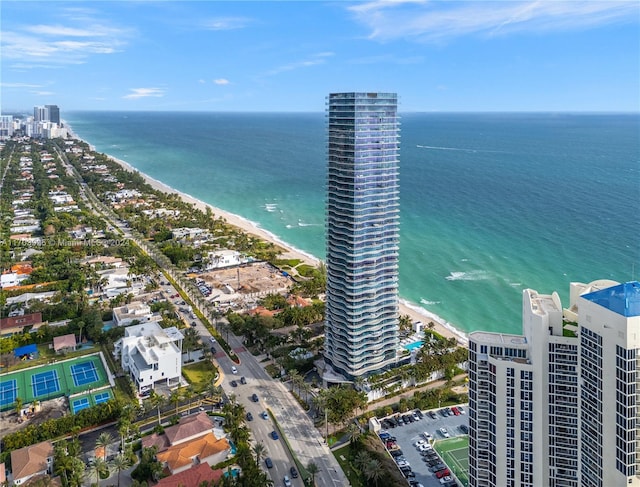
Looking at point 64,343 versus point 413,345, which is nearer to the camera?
point 413,345

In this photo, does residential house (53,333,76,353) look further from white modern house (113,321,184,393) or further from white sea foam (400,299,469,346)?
white sea foam (400,299,469,346)

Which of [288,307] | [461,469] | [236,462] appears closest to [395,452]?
[461,469]

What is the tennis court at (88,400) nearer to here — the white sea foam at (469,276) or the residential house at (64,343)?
the residential house at (64,343)

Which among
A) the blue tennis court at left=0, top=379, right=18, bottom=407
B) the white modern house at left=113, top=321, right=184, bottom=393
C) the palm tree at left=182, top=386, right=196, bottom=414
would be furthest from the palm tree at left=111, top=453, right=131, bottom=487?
the blue tennis court at left=0, top=379, right=18, bottom=407

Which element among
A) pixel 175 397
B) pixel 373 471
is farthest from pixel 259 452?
pixel 175 397

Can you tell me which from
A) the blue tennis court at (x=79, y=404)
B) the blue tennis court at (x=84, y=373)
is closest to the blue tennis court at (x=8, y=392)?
the blue tennis court at (x=84, y=373)

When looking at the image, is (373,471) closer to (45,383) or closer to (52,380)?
(52,380)
